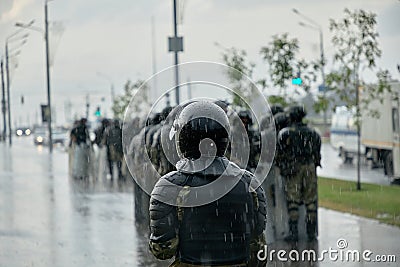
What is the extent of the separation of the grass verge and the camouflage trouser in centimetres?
212

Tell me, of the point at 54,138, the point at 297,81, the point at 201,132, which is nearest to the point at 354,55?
the point at 297,81

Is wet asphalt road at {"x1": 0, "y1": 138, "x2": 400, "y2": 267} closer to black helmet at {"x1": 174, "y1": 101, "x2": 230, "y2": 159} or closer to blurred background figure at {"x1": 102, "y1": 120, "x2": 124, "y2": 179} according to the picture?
blurred background figure at {"x1": 102, "y1": 120, "x2": 124, "y2": 179}

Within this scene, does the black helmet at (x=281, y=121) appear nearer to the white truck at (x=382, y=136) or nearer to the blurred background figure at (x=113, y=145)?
the white truck at (x=382, y=136)

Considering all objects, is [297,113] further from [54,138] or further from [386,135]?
[54,138]

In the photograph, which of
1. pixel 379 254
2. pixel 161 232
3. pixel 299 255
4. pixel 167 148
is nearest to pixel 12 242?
pixel 299 255

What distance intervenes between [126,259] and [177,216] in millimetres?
6838

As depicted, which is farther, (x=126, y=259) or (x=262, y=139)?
(x=126, y=259)

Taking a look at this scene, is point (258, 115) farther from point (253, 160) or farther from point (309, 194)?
point (309, 194)

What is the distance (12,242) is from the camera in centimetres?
1276

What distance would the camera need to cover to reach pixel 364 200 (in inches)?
689

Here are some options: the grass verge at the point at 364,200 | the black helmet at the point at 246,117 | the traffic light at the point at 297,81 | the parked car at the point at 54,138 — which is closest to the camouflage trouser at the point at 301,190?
the black helmet at the point at 246,117

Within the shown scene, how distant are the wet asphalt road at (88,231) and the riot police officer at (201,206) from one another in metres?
6.18

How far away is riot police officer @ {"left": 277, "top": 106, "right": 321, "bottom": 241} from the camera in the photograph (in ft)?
38.8

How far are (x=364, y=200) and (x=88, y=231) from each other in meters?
6.28
